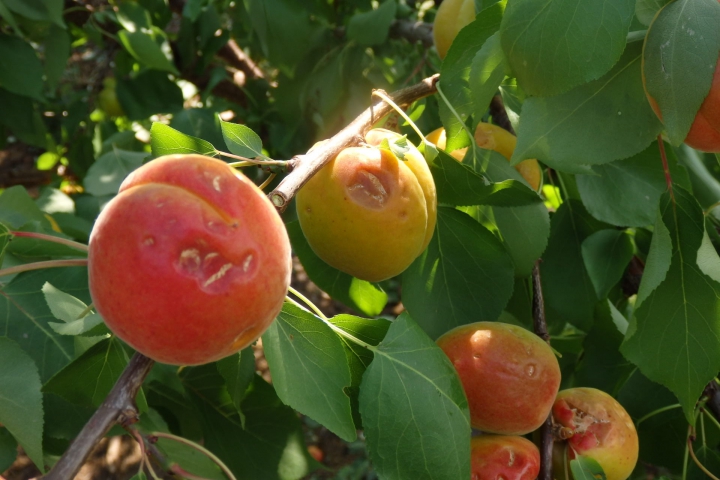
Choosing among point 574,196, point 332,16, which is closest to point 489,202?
point 574,196

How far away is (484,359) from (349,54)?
1075 mm

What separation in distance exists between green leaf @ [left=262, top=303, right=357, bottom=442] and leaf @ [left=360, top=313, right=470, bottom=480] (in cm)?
2

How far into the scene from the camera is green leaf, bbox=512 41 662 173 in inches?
28.9

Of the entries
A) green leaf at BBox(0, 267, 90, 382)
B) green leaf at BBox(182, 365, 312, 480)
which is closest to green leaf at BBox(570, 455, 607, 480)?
green leaf at BBox(182, 365, 312, 480)

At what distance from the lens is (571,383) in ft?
4.13

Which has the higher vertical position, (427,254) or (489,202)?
(489,202)

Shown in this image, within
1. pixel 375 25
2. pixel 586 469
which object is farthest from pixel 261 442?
pixel 375 25

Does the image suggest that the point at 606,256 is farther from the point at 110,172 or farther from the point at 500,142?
the point at 110,172

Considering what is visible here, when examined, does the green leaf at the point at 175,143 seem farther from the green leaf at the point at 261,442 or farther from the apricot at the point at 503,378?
the green leaf at the point at 261,442

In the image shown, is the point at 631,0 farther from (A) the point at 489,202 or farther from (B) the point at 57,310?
(B) the point at 57,310

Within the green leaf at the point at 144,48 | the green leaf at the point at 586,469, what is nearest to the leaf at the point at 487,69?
the green leaf at the point at 586,469

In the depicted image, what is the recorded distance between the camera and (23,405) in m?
0.70

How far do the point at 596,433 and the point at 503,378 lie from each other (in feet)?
0.49

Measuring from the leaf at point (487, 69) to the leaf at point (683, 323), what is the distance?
0.27 m
